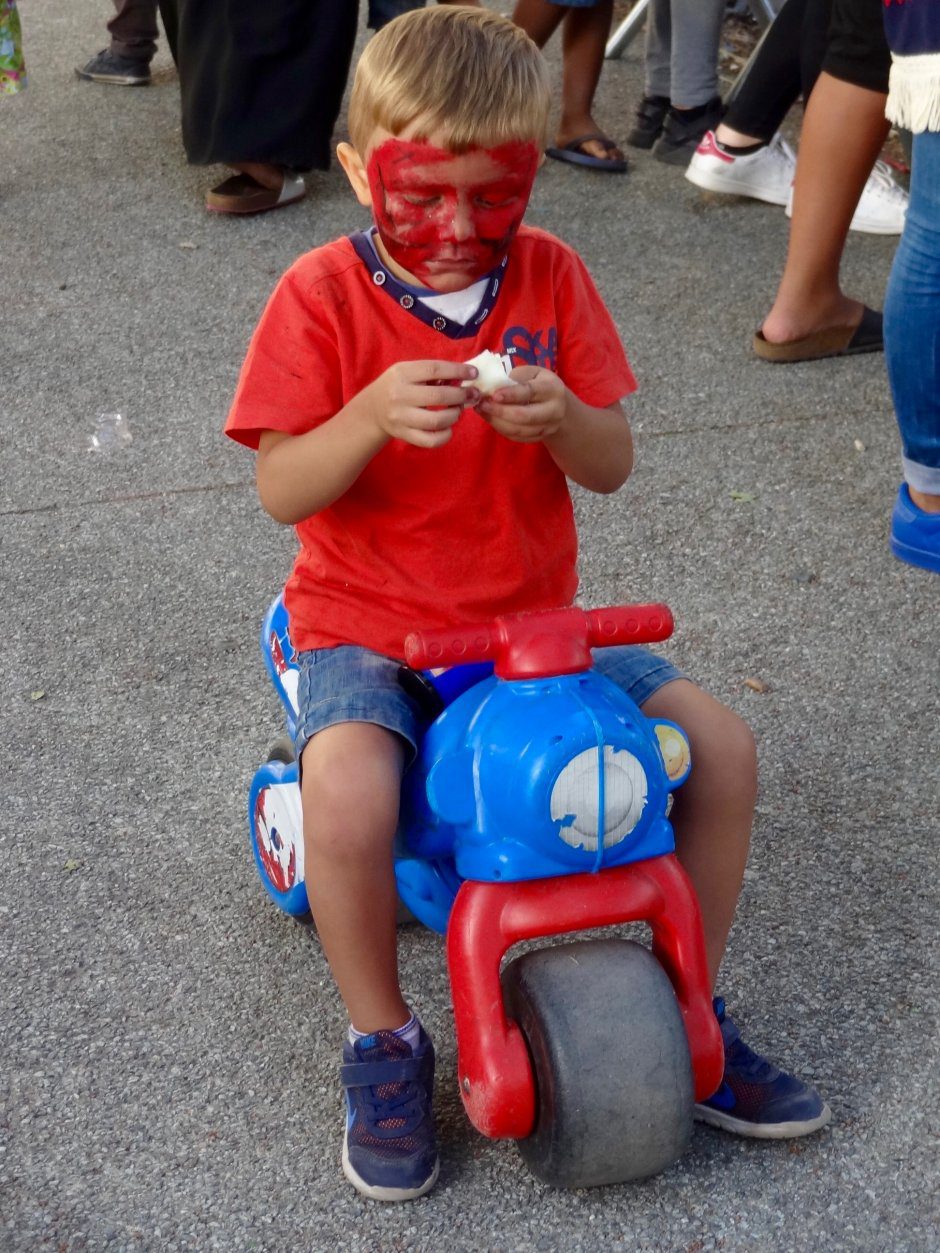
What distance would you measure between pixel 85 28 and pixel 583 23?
2580 millimetres

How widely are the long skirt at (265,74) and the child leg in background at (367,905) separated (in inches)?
125

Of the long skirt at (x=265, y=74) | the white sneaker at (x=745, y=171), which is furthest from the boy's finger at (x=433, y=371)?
the white sneaker at (x=745, y=171)

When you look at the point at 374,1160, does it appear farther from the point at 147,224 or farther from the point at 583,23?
the point at 583,23

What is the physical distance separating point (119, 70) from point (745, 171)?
2.53 m

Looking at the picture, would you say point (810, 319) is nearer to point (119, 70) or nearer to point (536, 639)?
point (536, 639)

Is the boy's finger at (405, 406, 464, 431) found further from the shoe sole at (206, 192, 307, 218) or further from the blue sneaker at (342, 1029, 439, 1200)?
the shoe sole at (206, 192, 307, 218)

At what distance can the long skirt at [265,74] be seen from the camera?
4426mm

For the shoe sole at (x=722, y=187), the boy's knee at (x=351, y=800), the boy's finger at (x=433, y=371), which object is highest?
the boy's finger at (x=433, y=371)

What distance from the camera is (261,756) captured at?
8.20 ft

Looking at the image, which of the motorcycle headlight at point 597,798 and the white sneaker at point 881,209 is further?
the white sneaker at point 881,209

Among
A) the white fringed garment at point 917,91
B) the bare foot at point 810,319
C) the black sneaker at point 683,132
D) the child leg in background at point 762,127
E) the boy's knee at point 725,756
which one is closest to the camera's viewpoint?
the boy's knee at point 725,756

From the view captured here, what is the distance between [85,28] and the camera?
6398mm

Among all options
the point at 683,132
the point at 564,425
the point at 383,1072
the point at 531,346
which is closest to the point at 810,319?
the point at 683,132

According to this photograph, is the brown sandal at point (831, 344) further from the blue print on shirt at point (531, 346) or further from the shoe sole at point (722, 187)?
the blue print on shirt at point (531, 346)
